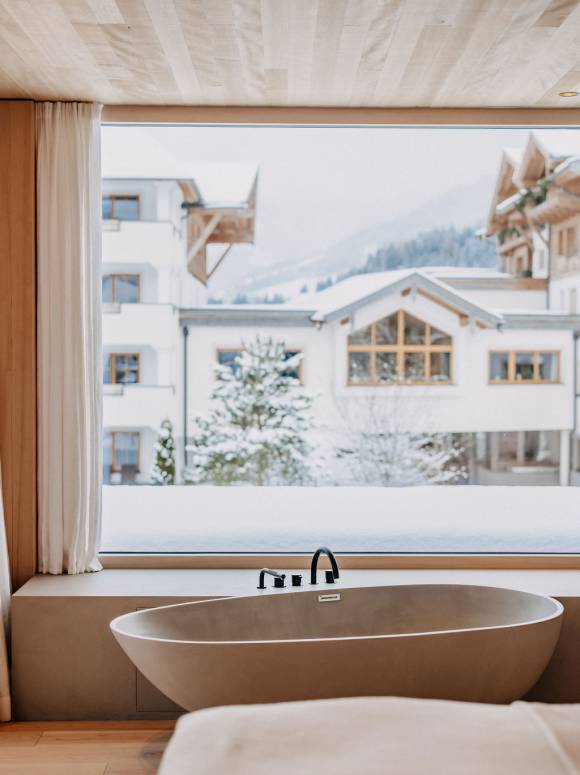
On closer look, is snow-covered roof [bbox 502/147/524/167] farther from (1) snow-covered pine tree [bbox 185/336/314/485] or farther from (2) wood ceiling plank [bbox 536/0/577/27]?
(1) snow-covered pine tree [bbox 185/336/314/485]

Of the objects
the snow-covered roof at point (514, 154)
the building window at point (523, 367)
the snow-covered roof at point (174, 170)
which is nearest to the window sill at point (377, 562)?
the building window at point (523, 367)

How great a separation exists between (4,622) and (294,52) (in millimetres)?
2621

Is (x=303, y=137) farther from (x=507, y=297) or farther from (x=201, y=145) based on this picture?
(x=507, y=297)

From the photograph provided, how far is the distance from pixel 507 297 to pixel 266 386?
1.28 metres

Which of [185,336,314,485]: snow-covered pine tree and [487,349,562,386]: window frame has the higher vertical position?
[487,349,562,386]: window frame

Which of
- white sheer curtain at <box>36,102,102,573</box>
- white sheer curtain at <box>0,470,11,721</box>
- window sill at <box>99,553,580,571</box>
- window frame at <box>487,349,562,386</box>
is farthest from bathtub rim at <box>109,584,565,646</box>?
window frame at <box>487,349,562,386</box>

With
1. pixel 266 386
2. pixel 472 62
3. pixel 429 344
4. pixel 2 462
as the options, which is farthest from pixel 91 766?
pixel 472 62

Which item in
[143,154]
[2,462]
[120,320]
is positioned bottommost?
[2,462]

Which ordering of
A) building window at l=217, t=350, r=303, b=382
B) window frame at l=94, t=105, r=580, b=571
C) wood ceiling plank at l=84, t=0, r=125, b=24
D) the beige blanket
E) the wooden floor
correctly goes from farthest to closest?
building window at l=217, t=350, r=303, b=382
window frame at l=94, t=105, r=580, b=571
the wooden floor
wood ceiling plank at l=84, t=0, r=125, b=24
the beige blanket

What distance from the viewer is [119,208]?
427 cm

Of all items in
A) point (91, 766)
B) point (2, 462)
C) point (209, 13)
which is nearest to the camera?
point (209, 13)

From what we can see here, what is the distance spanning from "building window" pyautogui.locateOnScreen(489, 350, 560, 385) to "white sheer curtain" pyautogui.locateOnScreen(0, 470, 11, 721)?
7.87 feet

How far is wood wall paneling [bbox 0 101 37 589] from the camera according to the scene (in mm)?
3949

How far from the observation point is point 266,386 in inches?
171
